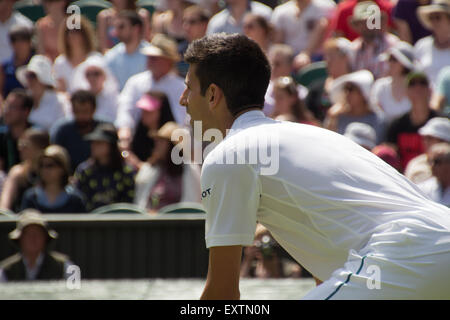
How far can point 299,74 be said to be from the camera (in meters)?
8.91

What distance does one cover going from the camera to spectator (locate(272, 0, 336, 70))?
937cm

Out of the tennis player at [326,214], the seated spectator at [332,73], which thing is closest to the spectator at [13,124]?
the seated spectator at [332,73]

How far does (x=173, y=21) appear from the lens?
31.3 feet

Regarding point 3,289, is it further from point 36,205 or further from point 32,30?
point 32,30

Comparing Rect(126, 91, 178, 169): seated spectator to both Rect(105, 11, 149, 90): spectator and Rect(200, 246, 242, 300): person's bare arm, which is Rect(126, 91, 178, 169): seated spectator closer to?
Rect(105, 11, 149, 90): spectator

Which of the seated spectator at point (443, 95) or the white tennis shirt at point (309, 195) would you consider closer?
the white tennis shirt at point (309, 195)

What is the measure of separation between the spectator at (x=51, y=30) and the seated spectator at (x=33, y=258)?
3326 mm

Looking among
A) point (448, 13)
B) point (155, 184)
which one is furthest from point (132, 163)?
point (448, 13)

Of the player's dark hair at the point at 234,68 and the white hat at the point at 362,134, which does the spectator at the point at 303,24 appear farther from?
the player's dark hair at the point at 234,68

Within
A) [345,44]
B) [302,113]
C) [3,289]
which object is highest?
[345,44]

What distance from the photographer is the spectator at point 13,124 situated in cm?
841

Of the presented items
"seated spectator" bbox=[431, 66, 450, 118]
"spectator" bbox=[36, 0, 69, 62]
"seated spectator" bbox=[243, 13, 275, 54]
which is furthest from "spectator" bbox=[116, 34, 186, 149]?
"seated spectator" bbox=[431, 66, 450, 118]

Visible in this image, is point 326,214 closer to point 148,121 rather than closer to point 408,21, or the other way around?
point 148,121
